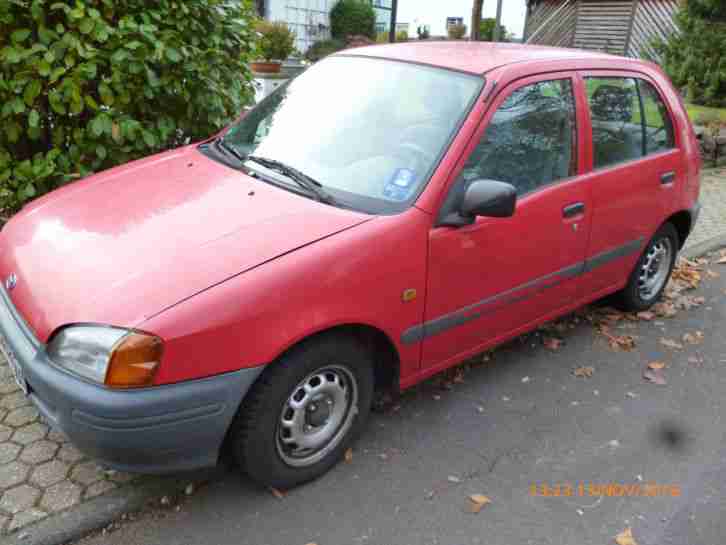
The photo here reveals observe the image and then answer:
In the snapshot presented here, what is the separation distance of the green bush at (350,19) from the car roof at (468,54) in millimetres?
19132

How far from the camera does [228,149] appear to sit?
3.59m

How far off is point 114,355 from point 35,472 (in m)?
1.06

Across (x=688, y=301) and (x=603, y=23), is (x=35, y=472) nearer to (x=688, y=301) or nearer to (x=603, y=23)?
(x=688, y=301)

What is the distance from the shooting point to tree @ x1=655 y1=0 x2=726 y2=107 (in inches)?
470

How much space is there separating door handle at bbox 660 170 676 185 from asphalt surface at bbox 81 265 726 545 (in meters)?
1.18

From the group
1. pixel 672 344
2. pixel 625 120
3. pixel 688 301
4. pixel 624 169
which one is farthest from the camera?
pixel 688 301

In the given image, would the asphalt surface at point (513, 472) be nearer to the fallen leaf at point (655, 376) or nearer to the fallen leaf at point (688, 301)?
the fallen leaf at point (655, 376)

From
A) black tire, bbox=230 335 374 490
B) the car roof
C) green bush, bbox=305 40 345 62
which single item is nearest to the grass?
the car roof

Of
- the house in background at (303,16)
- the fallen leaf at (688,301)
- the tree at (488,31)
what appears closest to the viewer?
the fallen leaf at (688,301)

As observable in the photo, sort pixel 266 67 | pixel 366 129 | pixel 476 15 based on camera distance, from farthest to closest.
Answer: pixel 266 67 < pixel 476 15 < pixel 366 129

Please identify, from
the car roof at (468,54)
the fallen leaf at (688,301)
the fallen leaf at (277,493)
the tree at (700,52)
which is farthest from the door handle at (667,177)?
the tree at (700,52)

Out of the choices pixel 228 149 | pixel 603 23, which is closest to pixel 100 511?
pixel 228 149

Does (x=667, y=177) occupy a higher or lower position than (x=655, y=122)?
lower

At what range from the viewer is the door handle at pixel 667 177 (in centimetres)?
426
